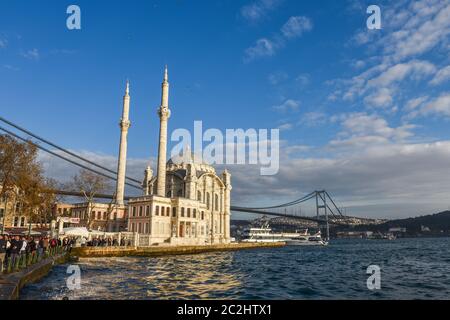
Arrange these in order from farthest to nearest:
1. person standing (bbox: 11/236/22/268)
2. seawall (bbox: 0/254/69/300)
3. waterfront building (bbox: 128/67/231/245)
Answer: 1. waterfront building (bbox: 128/67/231/245)
2. person standing (bbox: 11/236/22/268)
3. seawall (bbox: 0/254/69/300)

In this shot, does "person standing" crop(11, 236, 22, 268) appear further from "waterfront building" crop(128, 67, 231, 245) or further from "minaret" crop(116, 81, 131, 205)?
"minaret" crop(116, 81, 131, 205)

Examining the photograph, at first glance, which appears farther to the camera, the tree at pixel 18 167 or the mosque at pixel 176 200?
the mosque at pixel 176 200

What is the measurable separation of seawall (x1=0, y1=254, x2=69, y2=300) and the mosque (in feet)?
106

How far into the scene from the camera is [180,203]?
2400 inches

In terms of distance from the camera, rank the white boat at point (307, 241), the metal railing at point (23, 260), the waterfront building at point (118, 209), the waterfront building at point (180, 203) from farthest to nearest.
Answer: the white boat at point (307, 241) < the waterfront building at point (118, 209) < the waterfront building at point (180, 203) < the metal railing at point (23, 260)

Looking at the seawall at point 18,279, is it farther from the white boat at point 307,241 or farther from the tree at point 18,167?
the white boat at point 307,241

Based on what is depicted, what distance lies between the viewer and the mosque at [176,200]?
57594mm

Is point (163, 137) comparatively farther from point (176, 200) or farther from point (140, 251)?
point (140, 251)

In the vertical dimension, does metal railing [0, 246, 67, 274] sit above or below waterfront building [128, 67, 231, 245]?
below

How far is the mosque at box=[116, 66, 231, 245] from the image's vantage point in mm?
57594

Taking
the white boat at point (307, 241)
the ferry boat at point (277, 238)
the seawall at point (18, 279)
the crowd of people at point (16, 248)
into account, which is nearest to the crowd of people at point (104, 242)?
the crowd of people at point (16, 248)

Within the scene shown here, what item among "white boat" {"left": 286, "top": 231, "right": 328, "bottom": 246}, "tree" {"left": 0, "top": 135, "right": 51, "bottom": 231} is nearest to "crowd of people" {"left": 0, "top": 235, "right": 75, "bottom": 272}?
"tree" {"left": 0, "top": 135, "right": 51, "bottom": 231}

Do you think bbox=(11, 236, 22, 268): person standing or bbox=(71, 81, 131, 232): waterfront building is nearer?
bbox=(11, 236, 22, 268): person standing

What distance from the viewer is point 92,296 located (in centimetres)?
1627
